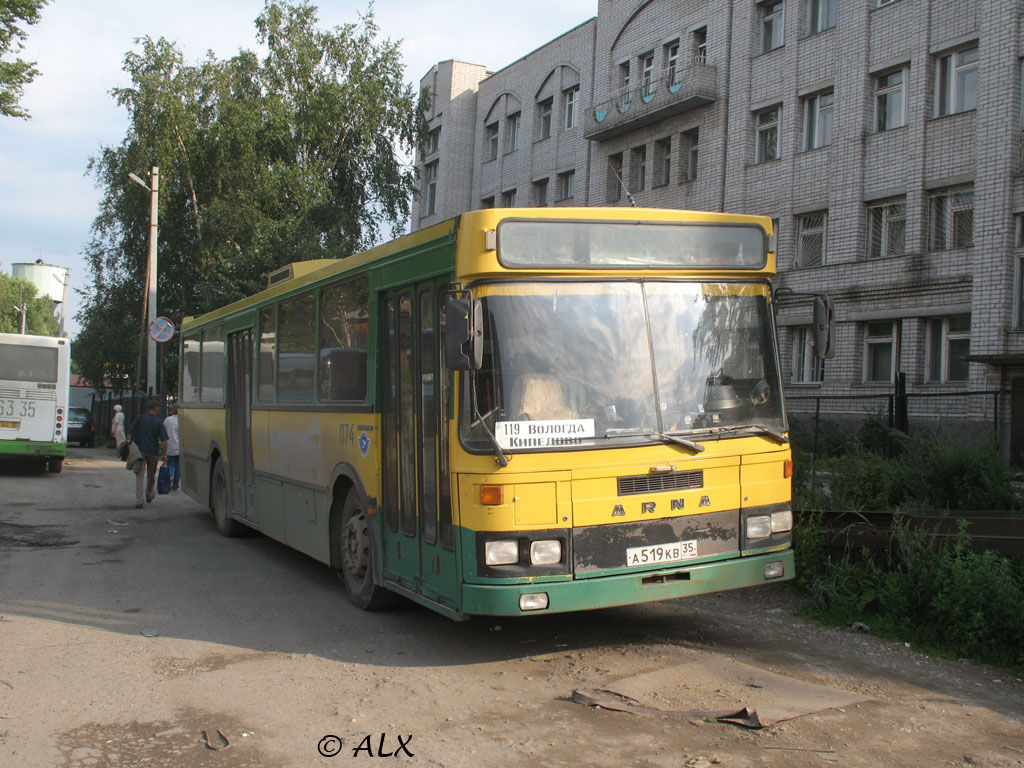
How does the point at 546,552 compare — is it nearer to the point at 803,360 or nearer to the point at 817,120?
the point at 803,360

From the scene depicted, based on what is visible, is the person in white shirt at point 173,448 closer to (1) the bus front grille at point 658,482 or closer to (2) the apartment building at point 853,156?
(2) the apartment building at point 853,156

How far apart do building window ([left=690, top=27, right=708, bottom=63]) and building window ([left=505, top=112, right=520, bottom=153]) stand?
10.2 meters

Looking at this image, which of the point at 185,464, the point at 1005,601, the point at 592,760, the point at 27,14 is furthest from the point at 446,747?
the point at 27,14

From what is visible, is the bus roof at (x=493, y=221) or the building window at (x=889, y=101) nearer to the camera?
the bus roof at (x=493, y=221)

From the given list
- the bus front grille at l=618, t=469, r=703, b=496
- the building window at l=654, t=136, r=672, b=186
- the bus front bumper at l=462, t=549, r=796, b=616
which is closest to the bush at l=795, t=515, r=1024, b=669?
the bus front bumper at l=462, t=549, r=796, b=616

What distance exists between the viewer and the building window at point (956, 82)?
21.3 m

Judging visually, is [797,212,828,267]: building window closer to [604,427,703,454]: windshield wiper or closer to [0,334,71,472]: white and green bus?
[0,334,71,472]: white and green bus

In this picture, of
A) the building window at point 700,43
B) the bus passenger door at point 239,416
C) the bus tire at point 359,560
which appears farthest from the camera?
the building window at point 700,43

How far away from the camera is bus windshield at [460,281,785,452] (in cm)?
596

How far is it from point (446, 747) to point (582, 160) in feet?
101

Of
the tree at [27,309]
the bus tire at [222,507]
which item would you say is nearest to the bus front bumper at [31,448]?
the bus tire at [222,507]

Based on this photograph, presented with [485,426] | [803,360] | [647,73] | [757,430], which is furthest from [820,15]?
[485,426]

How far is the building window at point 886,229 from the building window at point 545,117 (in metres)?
15.1

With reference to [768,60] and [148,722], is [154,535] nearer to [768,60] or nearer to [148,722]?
[148,722]
